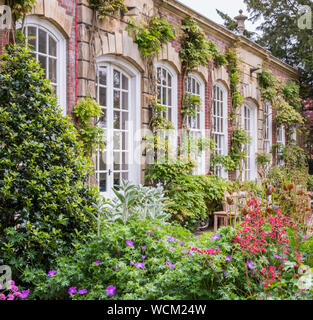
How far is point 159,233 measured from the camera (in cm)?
338

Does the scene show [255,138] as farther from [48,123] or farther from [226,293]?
[226,293]

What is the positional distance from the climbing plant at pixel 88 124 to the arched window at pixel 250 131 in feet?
22.2

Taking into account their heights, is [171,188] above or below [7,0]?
below

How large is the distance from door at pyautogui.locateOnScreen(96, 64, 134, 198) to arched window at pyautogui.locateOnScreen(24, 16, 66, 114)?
34.3 inches

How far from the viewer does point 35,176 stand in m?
3.65

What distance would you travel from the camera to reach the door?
23.2ft

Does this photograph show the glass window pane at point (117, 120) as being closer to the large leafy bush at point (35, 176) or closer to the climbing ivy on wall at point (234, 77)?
the large leafy bush at point (35, 176)

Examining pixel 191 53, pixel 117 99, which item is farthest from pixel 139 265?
pixel 191 53

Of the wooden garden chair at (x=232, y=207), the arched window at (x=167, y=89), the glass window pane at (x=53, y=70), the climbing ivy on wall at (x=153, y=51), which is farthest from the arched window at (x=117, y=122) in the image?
the wooden garden chair at (x=232, y=207)

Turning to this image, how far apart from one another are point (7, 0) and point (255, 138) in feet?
29.9

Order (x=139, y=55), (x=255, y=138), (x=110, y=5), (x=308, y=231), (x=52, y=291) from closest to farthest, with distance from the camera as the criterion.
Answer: (x=52, y=291), (x=308, y=231), (x=110, y=5), (x=139, y=55), (x=255, y=138)

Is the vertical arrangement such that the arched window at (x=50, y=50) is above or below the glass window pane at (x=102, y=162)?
above

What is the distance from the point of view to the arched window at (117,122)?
709cm
